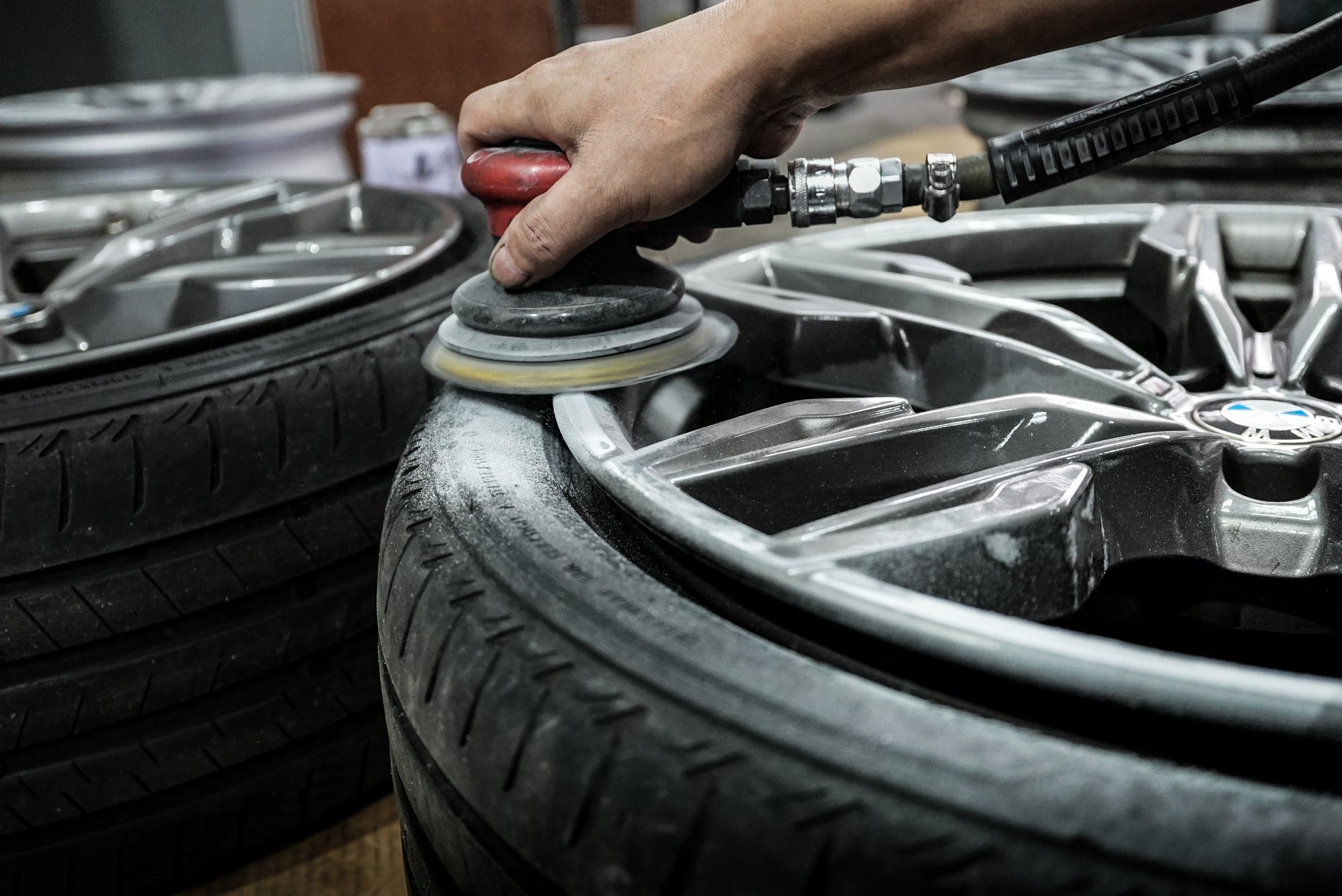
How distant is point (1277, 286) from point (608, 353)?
70 cm

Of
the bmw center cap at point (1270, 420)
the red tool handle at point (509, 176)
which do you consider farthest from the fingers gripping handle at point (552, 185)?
the bmw center cap at point (1270, 420)

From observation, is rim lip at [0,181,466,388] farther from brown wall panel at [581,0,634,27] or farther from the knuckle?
brown wall panel at [581,0,634,27]

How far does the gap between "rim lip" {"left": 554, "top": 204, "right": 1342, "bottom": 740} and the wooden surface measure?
0.60 metres

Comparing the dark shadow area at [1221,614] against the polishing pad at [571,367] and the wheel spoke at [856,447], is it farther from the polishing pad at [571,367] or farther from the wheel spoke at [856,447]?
the polishing pad at [571,367]

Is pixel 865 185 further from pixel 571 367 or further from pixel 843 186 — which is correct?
pixel 571 367

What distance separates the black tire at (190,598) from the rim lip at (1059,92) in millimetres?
898

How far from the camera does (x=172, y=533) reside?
33.2 inches

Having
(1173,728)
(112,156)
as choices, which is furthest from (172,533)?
(112,156)

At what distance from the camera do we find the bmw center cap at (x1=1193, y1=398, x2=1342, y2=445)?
29.2 inches

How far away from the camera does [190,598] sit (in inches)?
33.4

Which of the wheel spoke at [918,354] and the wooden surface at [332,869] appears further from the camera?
the wooden surface at [332,869]

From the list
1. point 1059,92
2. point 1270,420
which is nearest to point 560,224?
point 1270,420

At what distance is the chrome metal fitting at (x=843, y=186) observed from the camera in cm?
78

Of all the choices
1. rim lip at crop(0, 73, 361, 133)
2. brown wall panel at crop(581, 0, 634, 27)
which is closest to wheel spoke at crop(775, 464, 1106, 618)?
brown wall panel at crop(581, 0, 634, 27)
